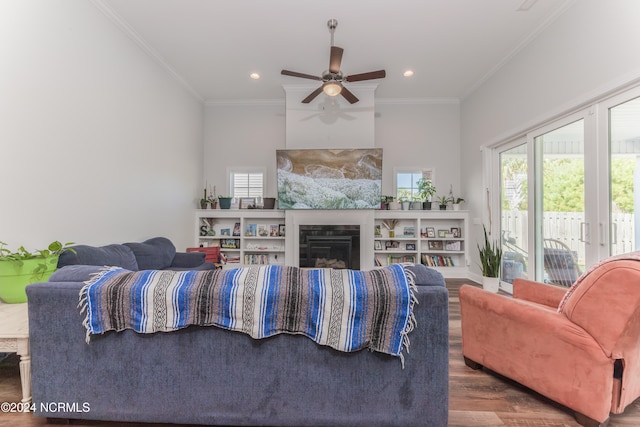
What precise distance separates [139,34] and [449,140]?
503cm

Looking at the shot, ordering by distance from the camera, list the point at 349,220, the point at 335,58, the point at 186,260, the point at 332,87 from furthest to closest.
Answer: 1. the point at 349,220
2. the point at 186,260
3. the point at 332,87
4. the point at 335,58

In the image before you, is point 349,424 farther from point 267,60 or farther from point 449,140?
point 449,140

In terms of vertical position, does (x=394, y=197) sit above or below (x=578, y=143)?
below

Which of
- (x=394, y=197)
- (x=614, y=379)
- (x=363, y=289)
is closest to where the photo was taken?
(x=363, y=289)

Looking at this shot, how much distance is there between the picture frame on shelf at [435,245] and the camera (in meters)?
5.23

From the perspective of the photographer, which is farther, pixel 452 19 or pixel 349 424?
pixel 452 19

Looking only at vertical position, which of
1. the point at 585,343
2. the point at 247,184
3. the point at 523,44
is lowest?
the point at 585,343

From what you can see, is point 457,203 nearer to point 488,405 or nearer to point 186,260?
point 488,405

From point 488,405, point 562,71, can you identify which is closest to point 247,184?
point 562,71

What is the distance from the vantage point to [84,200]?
281 cm

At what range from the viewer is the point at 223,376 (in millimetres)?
1366

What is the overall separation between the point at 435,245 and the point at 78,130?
5.22m

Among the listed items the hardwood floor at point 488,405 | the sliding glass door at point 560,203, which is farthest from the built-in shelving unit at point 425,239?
the hardwood floor at point 488,405

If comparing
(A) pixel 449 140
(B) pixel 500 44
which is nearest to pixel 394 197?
(A) pixel 449 140
